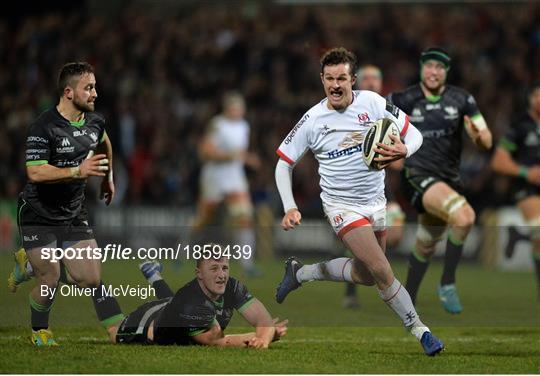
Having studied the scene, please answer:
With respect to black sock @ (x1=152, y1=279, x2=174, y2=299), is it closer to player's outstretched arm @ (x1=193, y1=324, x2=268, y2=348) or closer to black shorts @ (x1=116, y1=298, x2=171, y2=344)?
black shorts @ (x1=116, y1=298, x2=171, y2=344)

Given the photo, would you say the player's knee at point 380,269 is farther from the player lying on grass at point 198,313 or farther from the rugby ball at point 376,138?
the player lying on grass at point 198,313

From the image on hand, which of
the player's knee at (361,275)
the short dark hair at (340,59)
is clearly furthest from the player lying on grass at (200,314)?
the short dark hair at (340,59)

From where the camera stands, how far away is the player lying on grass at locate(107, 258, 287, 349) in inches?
359

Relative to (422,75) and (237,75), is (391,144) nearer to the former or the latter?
(422,75)

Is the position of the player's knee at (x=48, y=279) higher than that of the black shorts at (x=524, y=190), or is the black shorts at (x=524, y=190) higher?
the black shorts at (x=524, y=190)

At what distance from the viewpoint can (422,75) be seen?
456 inches

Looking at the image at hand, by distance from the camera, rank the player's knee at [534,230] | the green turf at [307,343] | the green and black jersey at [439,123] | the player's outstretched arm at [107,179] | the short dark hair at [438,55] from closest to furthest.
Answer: the green turf at [307,343]
the player's outstretched arm at [107,179]
the short dark hair at [438,55]
the green and black jersey at [439,123]
the player's knee at [534,230]

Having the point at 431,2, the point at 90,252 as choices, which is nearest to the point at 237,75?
the point at 431,2

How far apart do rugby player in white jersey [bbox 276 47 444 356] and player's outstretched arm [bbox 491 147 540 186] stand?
413cm

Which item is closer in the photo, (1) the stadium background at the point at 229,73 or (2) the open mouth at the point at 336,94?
(2) the open mouth at the point at 336,94

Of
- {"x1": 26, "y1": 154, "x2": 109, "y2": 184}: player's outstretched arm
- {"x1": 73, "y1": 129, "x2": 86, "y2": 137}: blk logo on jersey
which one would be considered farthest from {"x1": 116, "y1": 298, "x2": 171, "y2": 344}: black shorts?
{"x1": 73, "y1": 129, "x2": 86, "y2": 137}: blk logo on jersey

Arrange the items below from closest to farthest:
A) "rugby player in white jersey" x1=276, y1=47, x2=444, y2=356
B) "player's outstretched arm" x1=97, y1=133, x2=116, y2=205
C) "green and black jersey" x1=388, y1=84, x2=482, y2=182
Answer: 1. "rugby player in white jersey" x1=276, y1=47, x2=444, y2=356
2. "player's outstretched arm" x1=97, y1=133, x2=116, y2=205
3. "green and black jersey" x1=388, y1=84, x2=482, y2=182

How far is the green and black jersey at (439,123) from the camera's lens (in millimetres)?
11477

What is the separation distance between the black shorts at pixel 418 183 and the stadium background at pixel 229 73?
6.77m
